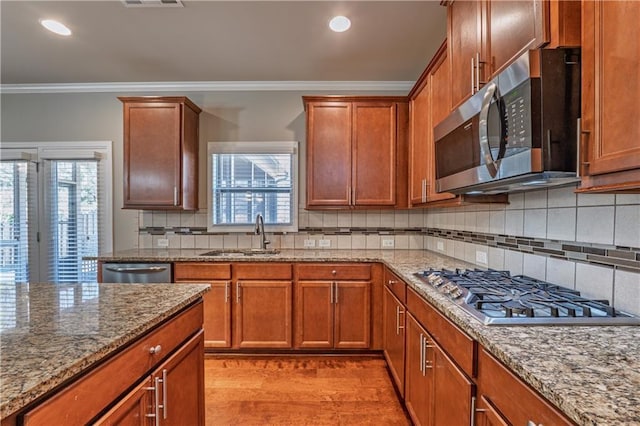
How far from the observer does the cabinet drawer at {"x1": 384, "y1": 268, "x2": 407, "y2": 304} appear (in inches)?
79.7

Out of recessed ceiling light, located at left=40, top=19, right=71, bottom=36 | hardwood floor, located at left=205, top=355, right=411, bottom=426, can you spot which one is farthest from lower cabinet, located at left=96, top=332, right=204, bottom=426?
recessed ceiling light, located at left=40, top=19, right=71, bottom=36

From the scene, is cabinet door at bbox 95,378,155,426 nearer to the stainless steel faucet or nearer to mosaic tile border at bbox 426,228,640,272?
mosaic tile border at bbox 426,228,640,272

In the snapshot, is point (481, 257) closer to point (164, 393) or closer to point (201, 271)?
point (164, 393)

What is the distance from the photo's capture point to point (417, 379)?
1718mm

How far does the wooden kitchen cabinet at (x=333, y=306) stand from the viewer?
2.76 m

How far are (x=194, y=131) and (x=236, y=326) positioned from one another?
1.94 meters

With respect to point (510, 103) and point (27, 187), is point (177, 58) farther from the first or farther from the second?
point (510, 103)

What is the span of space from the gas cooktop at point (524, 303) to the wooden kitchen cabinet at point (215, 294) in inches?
69.1

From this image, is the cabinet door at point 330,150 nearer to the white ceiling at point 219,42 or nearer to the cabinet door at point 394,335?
the white ceiling at point 219,42

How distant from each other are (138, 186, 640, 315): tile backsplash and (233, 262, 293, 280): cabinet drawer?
63 centimetres

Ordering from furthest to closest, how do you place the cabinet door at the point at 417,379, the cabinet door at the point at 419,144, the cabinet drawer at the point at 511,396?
1. the cabinet door at the point at 419,144
2. the cabinet door at the point at 417,379
3. the cabinet drawer at the point at 511,396

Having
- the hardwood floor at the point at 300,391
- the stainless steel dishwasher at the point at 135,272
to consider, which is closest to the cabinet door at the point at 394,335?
the hardwood floor at the point at 300,391

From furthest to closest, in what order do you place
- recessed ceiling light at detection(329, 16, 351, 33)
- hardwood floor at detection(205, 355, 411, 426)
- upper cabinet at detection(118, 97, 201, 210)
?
upper cabinet at detection(118, 97, 201, 210)
recessed ceiling light at detection(329, 16, 351, 33)
hardwood floor at detection(205, 355, 411, 426)

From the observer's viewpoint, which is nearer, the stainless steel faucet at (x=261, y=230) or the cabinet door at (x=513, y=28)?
the cabinet door at (x=513, y=28)
